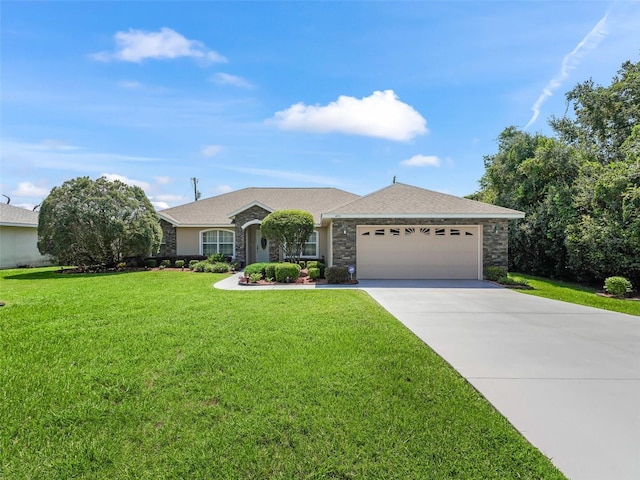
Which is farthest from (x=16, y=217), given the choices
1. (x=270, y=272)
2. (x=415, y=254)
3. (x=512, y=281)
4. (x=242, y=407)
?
(x=512, y=281)

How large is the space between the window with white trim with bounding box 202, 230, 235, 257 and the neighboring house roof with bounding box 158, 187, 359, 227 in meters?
0.73

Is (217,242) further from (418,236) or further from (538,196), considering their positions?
(538,196)

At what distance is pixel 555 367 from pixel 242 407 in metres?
4.14

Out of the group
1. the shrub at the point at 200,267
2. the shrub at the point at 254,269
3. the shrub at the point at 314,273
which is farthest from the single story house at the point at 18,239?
the shrub at the point at 314,273

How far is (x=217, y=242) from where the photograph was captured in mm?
20156

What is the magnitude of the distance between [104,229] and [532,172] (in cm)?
2183

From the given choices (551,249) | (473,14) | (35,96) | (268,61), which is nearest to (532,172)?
(551,249)

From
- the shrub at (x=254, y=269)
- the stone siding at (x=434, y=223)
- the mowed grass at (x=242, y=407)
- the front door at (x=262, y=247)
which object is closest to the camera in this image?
the mowed grass at (x=242, y=407)

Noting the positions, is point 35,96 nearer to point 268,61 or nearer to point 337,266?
point 268,61

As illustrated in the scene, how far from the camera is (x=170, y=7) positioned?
881cm

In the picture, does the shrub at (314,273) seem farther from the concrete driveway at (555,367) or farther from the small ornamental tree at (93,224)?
the small ornamental tree at (93,224)

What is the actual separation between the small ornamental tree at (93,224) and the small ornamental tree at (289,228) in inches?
281

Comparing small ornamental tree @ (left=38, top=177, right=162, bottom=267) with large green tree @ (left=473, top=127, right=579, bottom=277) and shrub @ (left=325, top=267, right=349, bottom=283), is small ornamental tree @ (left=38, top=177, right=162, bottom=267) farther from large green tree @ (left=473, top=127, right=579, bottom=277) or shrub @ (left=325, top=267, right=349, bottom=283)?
large green tree @ (left=473, top=127, right=579, bottom=277)

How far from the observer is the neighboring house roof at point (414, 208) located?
44.5 feet
